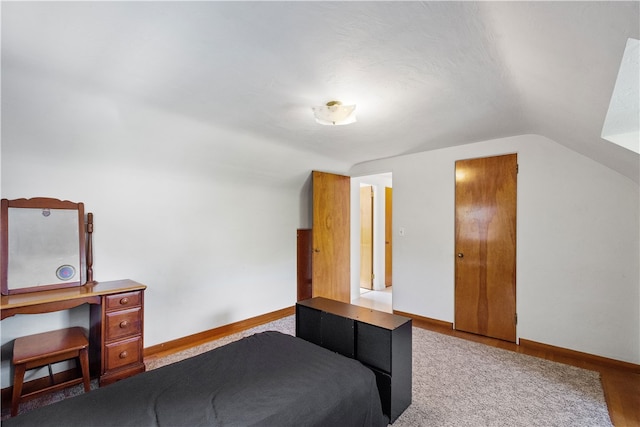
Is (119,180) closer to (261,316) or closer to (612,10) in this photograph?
(261,316)

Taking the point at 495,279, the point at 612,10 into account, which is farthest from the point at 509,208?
the point at 612,10

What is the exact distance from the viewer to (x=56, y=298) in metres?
2.08

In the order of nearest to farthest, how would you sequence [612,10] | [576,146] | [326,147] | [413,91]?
[612,10]
[413,91]
[576,146]
[326,147]

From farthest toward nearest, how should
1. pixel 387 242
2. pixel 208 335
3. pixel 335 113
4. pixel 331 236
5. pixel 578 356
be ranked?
pixel 387 242 → pixel 331 236 → pixel 208 335 → pixel 578 356 → pixel 335 113

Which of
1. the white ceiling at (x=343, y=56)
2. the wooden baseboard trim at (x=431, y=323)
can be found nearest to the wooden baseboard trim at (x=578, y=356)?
the wooden baseboard trim at (x=431, y=323)

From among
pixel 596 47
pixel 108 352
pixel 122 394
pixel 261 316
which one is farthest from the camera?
pixel 261 316

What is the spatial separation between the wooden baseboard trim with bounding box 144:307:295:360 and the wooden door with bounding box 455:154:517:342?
7.70ft

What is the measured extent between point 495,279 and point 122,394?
11.5 feet

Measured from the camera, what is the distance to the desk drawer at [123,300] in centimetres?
229

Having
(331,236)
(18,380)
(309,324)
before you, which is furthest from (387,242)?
(18,380)

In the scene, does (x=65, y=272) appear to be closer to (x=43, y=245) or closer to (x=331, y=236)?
(x=43, y=245)

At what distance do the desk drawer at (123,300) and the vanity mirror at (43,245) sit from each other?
0.43 meters

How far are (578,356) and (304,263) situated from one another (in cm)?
323

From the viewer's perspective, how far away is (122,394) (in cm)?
136
